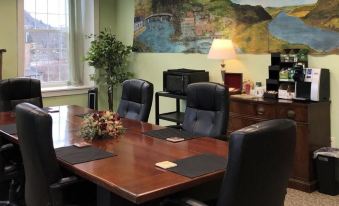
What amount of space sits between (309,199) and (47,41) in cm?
448

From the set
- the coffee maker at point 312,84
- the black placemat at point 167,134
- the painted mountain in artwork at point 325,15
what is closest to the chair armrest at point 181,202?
the black placemat at point 167,134

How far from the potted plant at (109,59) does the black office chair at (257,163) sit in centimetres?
439

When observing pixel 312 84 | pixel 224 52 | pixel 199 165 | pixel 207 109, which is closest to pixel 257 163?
pixel 199 165

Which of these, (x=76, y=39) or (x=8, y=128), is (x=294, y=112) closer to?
(x=8, y=128)

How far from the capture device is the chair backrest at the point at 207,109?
3127 mm

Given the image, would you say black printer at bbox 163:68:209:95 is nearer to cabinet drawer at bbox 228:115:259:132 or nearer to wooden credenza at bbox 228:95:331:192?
cabinet drawer at bbox 228:115:259:132

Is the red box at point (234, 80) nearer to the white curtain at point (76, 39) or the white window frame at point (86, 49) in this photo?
the white window frame at point (86, 49)

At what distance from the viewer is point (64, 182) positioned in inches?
83.9

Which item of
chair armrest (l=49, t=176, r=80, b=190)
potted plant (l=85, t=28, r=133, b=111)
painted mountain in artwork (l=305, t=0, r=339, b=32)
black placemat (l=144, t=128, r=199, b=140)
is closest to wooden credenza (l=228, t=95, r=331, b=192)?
painted mountain in artwork (l=305, t=0, r=339, b=32)

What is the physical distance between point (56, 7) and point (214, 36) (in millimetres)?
2745

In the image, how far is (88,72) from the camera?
6.41 metres

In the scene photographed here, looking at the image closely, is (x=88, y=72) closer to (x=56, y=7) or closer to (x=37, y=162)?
(x=56, y=7)

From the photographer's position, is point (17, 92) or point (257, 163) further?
point (17, 92)

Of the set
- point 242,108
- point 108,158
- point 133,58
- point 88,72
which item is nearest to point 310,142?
point 242,108
